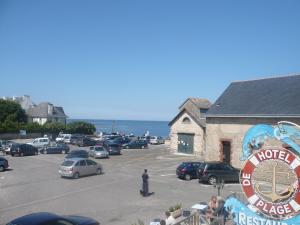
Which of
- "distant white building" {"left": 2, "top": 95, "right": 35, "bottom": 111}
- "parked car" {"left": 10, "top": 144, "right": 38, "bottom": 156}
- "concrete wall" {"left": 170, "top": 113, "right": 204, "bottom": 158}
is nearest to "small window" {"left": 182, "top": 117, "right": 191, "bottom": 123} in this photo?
"concrete wall" {"left": 170, "top": 113, "right": 204, "bottom": 158}

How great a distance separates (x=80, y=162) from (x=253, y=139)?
835 inches

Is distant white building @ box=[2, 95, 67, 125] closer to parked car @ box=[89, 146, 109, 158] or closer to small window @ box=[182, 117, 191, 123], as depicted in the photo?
parked car @ box=[89, 146, 109, 158]

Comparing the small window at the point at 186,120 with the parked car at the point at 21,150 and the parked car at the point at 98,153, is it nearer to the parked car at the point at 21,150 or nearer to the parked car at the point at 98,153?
the parked car at the point at 98,153

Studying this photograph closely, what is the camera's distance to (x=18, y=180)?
3259cm

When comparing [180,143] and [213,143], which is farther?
[180,143]

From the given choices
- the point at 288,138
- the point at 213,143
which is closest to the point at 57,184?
the point at 213,143

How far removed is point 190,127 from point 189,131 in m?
0.53

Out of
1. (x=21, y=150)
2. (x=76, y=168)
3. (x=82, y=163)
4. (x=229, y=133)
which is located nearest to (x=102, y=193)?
(x=76, y=168)

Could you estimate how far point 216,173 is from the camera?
30938 millimetres

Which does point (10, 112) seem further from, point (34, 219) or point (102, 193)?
point (34, 219)

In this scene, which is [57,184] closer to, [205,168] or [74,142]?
[205,168]

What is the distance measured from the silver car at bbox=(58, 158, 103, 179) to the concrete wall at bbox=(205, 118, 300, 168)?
1191cm

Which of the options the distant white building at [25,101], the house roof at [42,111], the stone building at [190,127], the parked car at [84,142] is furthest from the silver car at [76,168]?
the distant white building at [25,101]

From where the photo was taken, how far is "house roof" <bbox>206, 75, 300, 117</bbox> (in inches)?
1305
